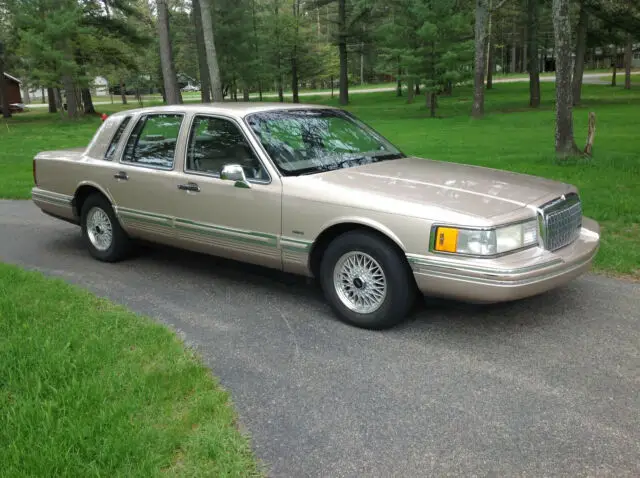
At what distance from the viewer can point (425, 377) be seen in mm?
3855

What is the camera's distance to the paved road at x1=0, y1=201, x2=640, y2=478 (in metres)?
3.03

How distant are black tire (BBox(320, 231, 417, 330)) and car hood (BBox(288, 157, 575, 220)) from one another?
268 mm

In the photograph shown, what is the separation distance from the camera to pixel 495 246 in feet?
13.4

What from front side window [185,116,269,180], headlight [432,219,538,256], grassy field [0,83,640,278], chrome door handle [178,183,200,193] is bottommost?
grassy field [0,83,640,278]

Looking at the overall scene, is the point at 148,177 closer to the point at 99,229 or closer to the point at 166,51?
the point at 99,229

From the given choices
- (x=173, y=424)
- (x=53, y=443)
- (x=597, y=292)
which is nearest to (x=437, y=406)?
(x=173, y=424)

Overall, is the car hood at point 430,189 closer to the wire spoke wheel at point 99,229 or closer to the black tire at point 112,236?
the black tire at point 112,236

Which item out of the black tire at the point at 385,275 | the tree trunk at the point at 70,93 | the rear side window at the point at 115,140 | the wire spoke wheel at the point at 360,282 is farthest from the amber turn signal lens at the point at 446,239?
the tree trunk at the point at 70,93

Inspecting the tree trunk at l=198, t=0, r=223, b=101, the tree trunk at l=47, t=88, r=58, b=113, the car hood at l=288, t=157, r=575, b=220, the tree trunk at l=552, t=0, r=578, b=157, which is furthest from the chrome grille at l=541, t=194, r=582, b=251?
the tree trunk at l=47, t=88, r=58, b=113

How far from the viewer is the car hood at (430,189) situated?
4277 mm

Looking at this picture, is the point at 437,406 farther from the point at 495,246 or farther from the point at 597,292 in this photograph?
the point at 597,292

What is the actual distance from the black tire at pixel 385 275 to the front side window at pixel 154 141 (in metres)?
2.01

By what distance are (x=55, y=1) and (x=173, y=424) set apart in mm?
34441

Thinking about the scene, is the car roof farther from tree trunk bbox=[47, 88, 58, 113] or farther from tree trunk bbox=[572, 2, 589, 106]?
tree trunk bbox=[47, 88, 58, 113]
